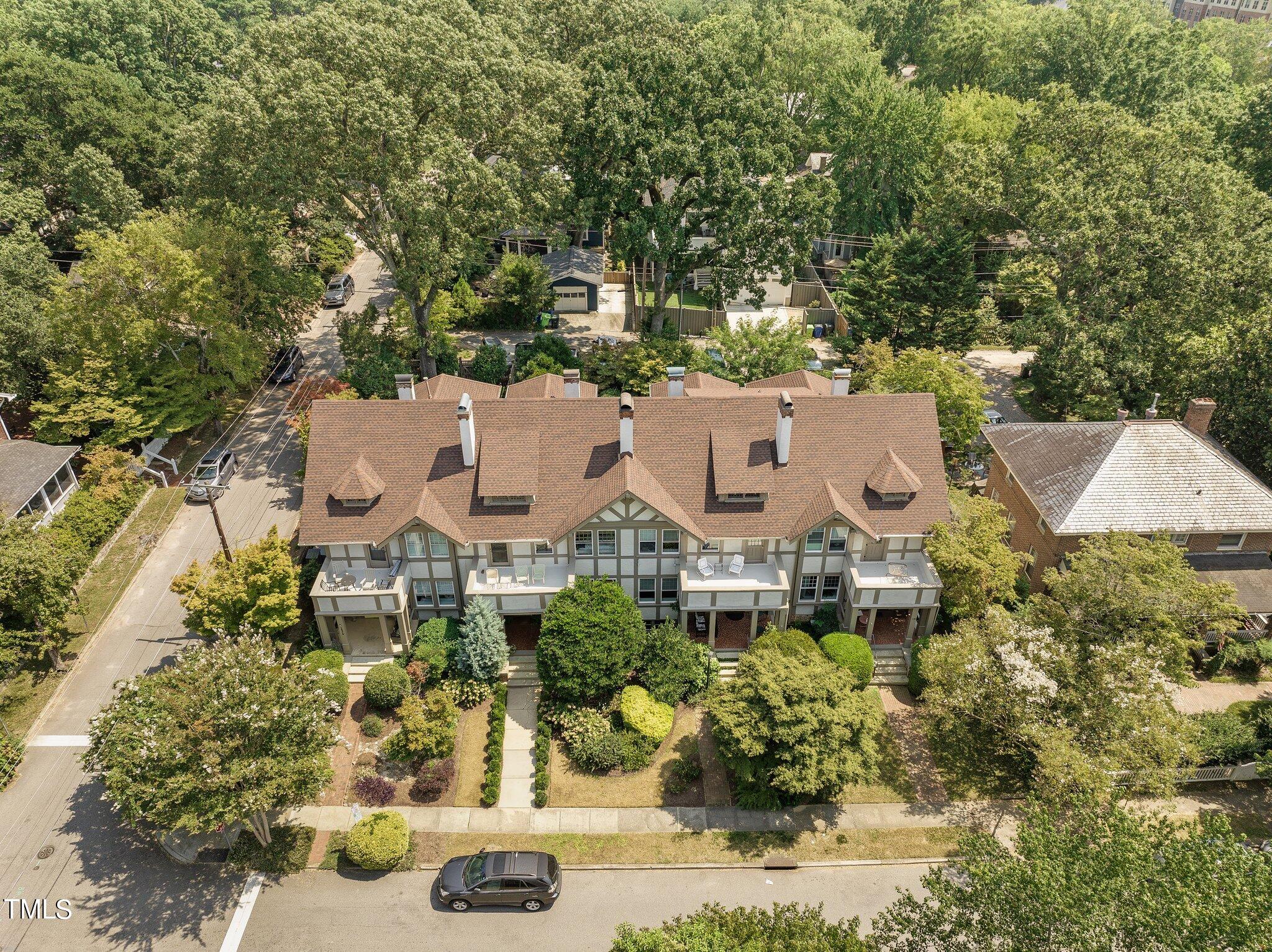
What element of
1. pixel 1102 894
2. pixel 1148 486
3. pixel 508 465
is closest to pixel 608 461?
pixel 508 465

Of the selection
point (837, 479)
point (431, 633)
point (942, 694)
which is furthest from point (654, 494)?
point (942, 694)

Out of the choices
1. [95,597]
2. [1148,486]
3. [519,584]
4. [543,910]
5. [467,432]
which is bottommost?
[543,910]

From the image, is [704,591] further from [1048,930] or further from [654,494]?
[1048,930]

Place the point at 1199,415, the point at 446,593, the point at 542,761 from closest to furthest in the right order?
the point at 542,761 < the point at 446,593 < the point at 1199,415

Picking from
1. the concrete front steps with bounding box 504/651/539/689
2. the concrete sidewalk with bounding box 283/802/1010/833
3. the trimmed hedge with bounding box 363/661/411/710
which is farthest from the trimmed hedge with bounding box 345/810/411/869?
the concrete front steps with bounding box 504/651/539/689

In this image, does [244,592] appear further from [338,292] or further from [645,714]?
[338,292]
